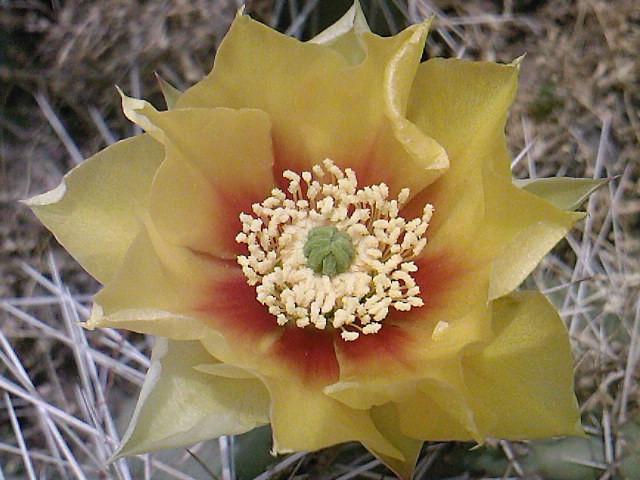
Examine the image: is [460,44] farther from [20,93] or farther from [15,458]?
[15,458]

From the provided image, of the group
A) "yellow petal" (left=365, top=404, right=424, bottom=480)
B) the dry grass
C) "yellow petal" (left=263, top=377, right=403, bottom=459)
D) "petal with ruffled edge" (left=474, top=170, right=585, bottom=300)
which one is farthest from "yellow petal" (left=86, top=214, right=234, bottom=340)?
the dry grass

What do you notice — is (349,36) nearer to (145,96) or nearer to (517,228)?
(517,228)

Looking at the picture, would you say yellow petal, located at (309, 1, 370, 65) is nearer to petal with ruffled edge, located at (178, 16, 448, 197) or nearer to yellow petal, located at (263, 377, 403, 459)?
petal with ruffled edge, located at (178, 16, 448, 197)

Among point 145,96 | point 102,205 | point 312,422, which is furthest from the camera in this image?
point 145,96

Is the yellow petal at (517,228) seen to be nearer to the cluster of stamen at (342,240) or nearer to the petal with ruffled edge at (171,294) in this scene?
the cluster of stamen at (342,240)

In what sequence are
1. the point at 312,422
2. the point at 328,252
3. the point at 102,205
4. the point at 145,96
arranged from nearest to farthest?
the point at 312,422 < the point at 102,205 < the point at 328,252 < the point at 145,96

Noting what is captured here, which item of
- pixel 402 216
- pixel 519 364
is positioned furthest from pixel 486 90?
pixel 519 364

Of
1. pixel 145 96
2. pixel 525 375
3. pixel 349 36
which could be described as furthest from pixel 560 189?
pixel 145 96
